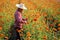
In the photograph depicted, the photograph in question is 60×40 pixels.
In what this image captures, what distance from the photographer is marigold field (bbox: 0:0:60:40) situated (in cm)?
667

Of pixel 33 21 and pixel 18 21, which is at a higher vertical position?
Result: pixel 18 21

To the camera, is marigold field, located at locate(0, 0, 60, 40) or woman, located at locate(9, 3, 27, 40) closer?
woman, located at locate(9, 3, 27, 40)

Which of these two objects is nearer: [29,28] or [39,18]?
[29,28]

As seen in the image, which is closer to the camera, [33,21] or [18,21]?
[18,21]

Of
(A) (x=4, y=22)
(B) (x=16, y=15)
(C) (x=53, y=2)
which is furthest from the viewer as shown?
(C) (x=53, y=2)

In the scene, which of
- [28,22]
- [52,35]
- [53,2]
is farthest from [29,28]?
[53,2]

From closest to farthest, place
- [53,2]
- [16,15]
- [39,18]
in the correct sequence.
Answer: [16,15] < [39,18] < [53,2]

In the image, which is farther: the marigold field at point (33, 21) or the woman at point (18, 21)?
the marigold field at point (33, 21)

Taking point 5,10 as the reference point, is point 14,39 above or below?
below

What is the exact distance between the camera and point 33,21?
703cm

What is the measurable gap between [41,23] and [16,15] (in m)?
1.00

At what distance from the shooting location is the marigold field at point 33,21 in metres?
6.67

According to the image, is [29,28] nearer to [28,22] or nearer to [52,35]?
[28,22]

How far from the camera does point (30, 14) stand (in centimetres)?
762
